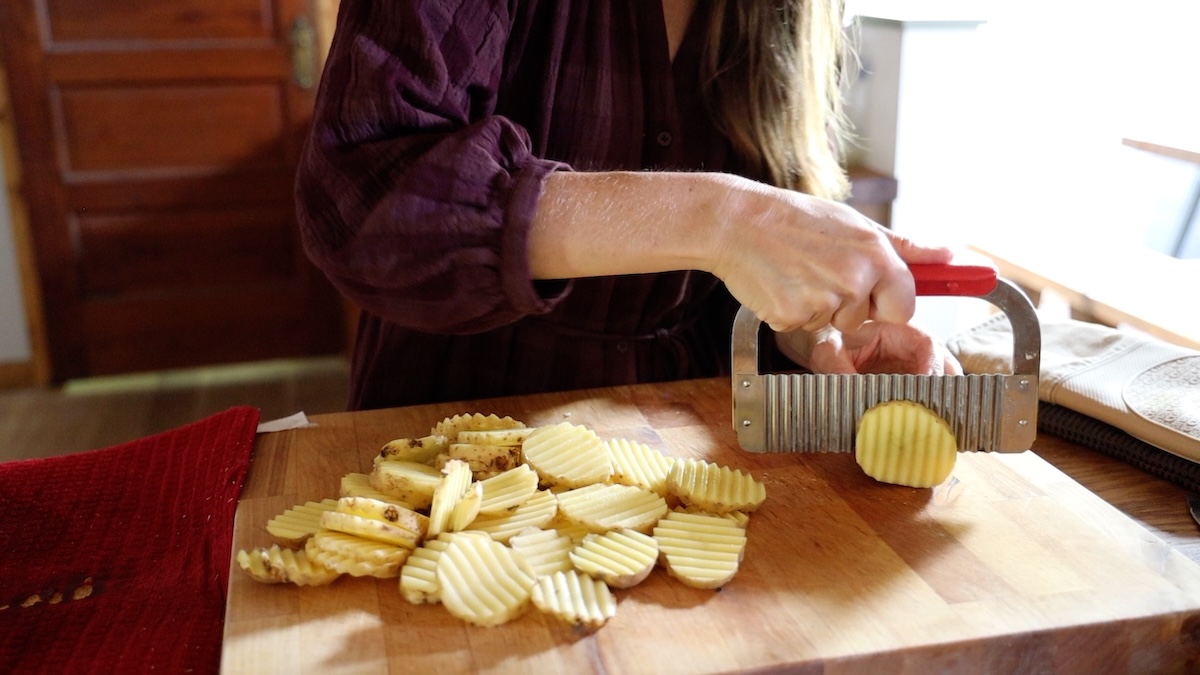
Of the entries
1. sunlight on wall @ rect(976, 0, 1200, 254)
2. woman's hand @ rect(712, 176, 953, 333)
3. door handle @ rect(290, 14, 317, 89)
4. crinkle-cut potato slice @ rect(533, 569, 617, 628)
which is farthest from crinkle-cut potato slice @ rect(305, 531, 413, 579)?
door handle @ rect(290, 14, 317, 89)

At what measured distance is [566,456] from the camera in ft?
2.93

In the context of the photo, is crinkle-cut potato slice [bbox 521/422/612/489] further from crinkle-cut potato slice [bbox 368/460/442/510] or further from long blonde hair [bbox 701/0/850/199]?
long blonde hair [bbox 701/0/850/199]

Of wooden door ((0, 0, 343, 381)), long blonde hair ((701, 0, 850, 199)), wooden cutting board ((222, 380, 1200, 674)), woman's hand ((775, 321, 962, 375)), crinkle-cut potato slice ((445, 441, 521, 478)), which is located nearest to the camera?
wooden cutting board ((222, 380, 1200, 674))

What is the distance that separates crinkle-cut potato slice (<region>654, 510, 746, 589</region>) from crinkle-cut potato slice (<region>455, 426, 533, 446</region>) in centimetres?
16

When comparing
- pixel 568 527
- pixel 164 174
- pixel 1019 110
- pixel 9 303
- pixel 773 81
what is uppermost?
pixel 773 81

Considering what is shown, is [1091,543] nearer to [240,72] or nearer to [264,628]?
[264,628]

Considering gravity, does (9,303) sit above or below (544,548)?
below

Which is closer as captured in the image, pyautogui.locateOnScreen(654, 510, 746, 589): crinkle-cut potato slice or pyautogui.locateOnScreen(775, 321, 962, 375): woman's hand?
pyautogui.locateOnScreen(654, 510, 746, 589): crinkle-cut potato slice

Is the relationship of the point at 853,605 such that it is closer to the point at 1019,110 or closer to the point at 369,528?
the point at 369,528

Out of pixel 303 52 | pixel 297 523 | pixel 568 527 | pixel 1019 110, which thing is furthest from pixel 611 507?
pixel 303 52

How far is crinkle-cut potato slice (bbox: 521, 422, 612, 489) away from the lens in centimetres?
88

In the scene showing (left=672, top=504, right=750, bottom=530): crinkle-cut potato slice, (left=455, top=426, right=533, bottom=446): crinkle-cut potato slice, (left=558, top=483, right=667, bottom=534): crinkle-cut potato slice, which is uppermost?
(left=455, top=426, right=533, bottom=446): crinkle-cut potato slice

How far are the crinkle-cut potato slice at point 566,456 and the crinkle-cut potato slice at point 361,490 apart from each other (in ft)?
0.38

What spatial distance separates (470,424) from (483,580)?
0.84 ft
